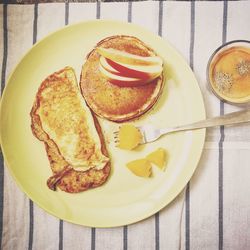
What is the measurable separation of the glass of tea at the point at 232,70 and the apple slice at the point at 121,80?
0.25 m

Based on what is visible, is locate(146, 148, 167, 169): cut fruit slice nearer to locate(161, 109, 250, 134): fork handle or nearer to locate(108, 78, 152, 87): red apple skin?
locate(161, 109, 250, 134): fork handle

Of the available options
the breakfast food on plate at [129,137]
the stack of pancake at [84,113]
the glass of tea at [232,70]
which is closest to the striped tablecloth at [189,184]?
the glass of tea at [232,70]

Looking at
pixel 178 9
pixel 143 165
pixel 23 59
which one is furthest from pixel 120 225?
pixel 178 9

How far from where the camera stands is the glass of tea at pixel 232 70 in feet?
4.82

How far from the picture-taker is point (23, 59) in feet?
4.88

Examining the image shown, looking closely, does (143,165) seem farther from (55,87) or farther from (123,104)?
(55,87)

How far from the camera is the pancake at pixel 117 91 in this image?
1.46m

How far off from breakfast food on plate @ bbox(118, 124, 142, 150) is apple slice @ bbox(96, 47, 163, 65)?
0.23 meters

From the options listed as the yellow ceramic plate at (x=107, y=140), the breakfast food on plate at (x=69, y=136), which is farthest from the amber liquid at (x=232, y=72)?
the breakfast food on plate at (x=69, y=136)

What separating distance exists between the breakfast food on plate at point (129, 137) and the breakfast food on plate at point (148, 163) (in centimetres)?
6

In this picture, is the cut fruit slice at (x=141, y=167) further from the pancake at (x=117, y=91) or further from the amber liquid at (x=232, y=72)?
the amber liquid at (x=232, y=72)

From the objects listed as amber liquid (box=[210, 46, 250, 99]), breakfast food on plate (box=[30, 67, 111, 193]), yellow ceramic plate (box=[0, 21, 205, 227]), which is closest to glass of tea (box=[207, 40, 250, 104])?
amber liquid (box=[210, 46, 250, 99])

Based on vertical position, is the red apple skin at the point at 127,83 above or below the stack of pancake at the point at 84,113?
above

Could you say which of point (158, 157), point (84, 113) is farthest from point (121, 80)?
point (158, 157)
